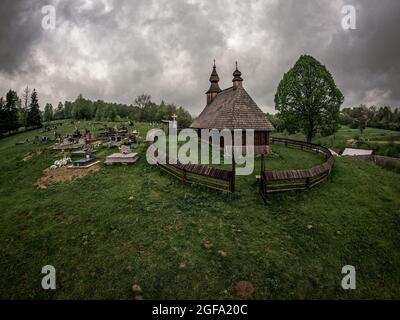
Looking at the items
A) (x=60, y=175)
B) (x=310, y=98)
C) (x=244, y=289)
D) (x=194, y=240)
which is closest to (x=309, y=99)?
(x=310, y=98)

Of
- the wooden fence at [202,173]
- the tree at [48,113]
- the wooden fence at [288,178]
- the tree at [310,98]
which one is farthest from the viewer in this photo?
the tree at [48,113]

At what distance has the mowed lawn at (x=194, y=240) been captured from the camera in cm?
616

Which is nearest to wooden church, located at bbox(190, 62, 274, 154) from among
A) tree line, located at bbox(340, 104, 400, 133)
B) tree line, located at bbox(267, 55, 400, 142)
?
tree line, located at bbox(267, 55, 400, 142)

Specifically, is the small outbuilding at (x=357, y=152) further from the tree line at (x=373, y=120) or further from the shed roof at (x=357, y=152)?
the tree line at (x=373, y=120)

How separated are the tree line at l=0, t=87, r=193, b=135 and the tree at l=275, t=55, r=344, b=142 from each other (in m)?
38.1

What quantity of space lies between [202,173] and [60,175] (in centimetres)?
1096

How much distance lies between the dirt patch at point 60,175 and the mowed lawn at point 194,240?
1064 millimetres

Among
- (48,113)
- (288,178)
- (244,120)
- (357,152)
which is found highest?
(48,113)

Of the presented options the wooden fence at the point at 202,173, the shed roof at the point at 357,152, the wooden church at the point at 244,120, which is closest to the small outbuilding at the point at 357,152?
the shed roof at the point at 357,152

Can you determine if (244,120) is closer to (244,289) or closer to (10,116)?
(244,289)

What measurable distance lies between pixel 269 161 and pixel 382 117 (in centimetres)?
10977

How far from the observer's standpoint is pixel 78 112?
2997 inches

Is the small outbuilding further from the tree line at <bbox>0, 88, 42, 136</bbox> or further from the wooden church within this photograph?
the tree line at <bbox>0, 88, 42, 136</bbox>
